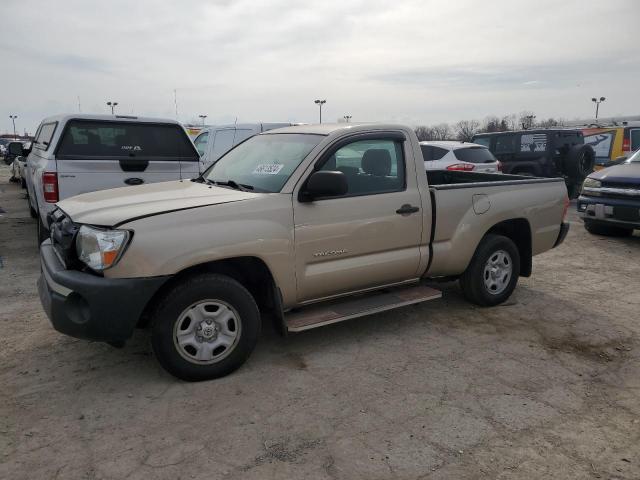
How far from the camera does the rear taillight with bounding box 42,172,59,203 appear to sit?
6105 mm

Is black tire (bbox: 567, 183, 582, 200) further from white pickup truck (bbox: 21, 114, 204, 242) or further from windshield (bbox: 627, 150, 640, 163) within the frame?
white pickup truck (bbox: 21, 114, 204, 242)

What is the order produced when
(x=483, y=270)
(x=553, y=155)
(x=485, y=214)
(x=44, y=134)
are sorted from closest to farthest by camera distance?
(x=485, y=214) < (x=483, y=270) < (x=44, y=134) < (x=553, y=155)

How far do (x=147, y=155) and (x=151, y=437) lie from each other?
4.71 meters

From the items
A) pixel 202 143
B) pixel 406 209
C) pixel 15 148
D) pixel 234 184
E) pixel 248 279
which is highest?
pixel 202 143

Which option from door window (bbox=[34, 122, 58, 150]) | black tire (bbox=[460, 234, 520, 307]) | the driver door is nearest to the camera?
the driver door

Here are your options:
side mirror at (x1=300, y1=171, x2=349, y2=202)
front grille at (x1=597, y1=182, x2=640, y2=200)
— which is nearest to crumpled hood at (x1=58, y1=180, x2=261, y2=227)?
side mirror at (x1=300, y1=171, x2=349, y2=202)

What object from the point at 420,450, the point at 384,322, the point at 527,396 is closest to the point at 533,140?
the point at 384,322

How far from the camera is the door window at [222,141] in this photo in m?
11.6

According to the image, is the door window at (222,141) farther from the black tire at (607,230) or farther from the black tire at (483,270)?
the black tire at (483,270)

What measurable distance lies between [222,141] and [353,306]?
8.42 m

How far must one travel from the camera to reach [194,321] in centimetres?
352

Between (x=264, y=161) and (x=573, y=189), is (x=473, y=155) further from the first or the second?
(x=264, y=161)

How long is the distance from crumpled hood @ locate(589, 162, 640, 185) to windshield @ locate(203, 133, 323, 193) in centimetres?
617

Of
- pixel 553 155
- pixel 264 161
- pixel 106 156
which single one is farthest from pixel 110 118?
pixel 553 155
